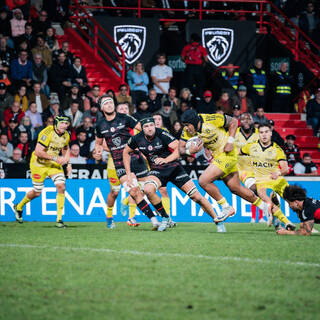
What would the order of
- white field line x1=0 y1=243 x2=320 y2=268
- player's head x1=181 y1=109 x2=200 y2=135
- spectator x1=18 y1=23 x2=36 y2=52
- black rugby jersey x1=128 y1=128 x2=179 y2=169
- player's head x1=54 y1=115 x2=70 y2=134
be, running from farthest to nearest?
spectator x1=18 y1=23 x2=36 y2=52 → player's head x1=54 y1=115 x2=70 y2=134 → black rugby jersey x1=128 y1=128 x2=179 y2=169 → player's head x1=181 y1=109 x2=200 y2=135 → white field line x1=0 y1=243 x2=320 y2=268

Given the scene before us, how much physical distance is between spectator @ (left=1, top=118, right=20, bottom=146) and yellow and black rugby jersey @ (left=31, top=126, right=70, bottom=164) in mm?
3922

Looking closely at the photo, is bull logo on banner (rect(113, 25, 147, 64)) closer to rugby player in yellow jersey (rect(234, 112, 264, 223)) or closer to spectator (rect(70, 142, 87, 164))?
spectator (rect(70, 142, 87, 164))

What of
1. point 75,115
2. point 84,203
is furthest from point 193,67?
point 84,203

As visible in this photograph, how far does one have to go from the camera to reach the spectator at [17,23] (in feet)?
65.7

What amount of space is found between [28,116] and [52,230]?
6.20 m

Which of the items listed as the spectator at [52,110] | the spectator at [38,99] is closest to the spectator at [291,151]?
the spectator at [52,110]

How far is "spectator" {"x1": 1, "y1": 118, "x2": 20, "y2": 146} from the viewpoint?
58.0 feet

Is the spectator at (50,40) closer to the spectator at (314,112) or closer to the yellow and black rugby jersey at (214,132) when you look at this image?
the spectator at (314,112)

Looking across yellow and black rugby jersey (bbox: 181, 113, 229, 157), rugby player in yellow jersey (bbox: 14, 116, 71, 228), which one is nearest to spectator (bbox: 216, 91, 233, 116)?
rugby player in yellow jersey (bbox: 14, 116, 71, 228)

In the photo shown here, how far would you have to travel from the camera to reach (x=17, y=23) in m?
20.0

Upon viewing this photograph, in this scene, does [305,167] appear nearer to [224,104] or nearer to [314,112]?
[224,104]

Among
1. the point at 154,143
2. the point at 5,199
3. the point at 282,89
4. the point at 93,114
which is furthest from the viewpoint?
the point at 282,89

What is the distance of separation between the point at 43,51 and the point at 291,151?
25.7 ft

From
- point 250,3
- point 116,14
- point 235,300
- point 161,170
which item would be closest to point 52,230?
point 161,170
